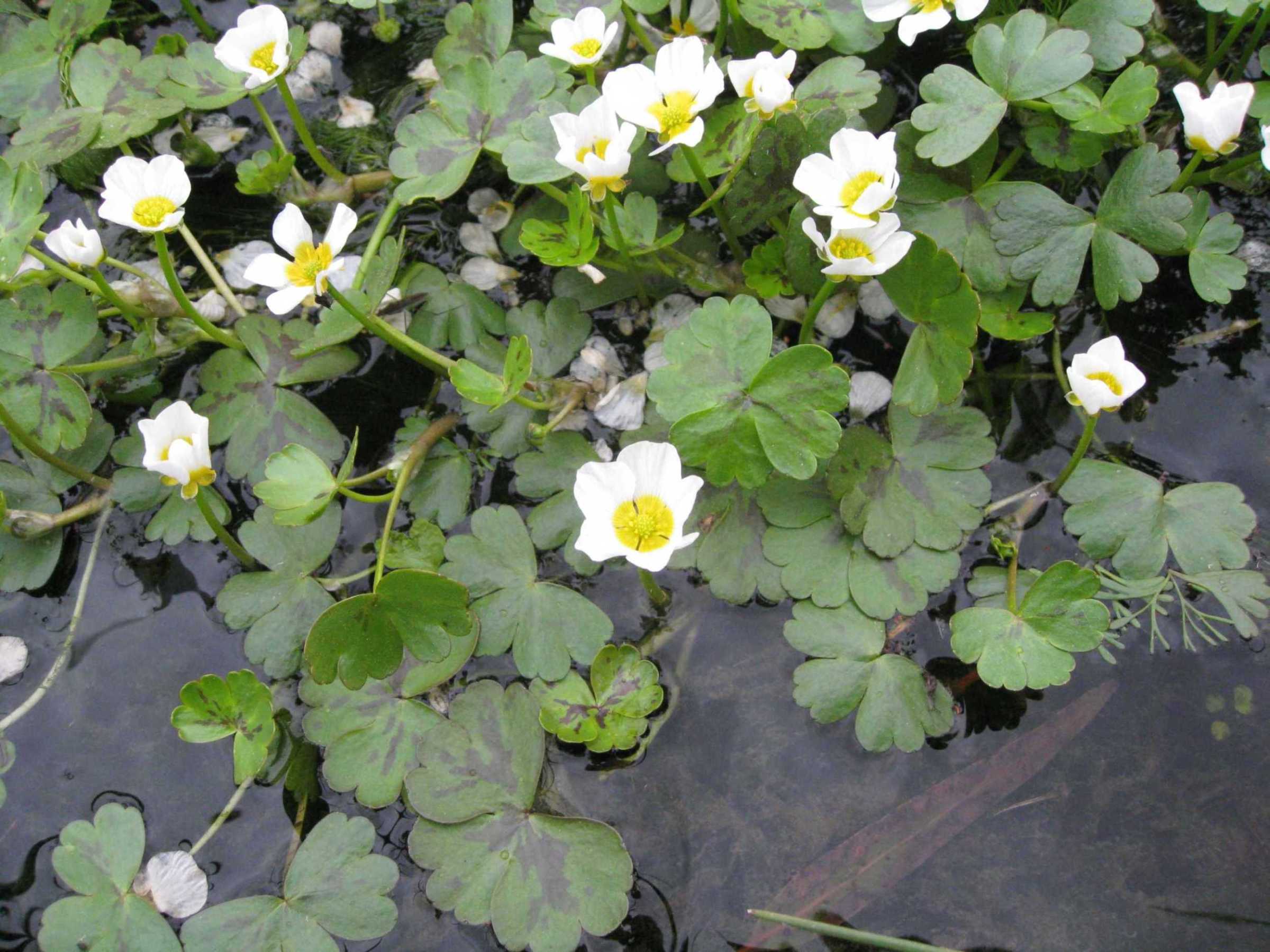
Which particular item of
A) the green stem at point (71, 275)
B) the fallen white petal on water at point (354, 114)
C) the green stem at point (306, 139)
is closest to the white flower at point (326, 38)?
the fallen white petal on water at point (354, 114)

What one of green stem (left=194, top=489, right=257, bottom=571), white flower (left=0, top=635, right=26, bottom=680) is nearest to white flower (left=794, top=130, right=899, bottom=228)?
green stem (left=194, top=489, right=257, bottom=571)

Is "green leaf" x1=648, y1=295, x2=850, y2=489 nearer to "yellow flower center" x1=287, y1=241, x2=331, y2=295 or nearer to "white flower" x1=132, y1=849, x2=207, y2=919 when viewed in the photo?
"yellow flower center" x1=287, y1=241, x2=331, y2=295

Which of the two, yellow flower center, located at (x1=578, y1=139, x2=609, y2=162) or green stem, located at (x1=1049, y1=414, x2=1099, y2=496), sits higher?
yellow flower center, located at (x1=578, y1=139, x2=609, y2=162)

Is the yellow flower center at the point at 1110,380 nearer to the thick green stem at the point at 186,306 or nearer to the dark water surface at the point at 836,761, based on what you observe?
the dark water surface at the point at 836,761

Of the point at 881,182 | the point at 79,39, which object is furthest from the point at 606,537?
the point at 79,39

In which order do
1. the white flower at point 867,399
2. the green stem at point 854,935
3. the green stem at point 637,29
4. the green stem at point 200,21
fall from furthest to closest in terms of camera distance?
1. the green stem at point 200,21
2. the green stem at point 637,29
3. the white flower at point 867,399
4. the green stem at point 854,935

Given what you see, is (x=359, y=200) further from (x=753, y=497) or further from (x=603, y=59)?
(x=753, y=497)
